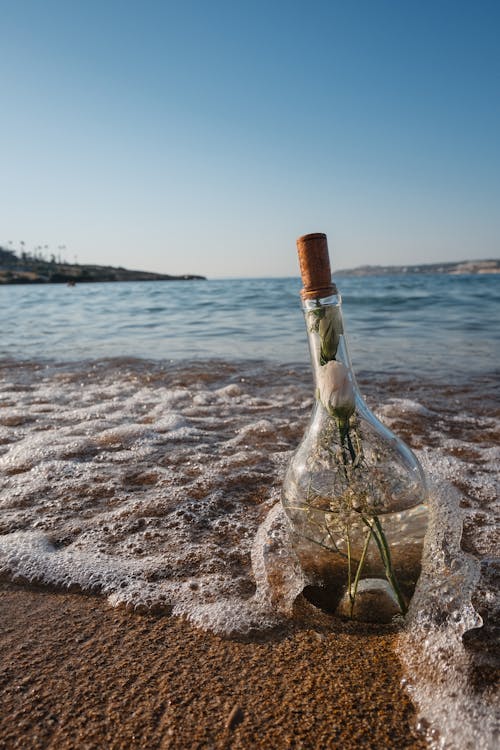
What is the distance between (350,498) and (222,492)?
1.09 meters

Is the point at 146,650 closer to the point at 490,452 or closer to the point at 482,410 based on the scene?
the point at 490,452

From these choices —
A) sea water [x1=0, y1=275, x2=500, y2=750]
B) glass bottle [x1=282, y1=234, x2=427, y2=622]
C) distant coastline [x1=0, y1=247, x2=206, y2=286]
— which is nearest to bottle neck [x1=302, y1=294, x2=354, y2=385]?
glass bottle [x1=282, y1=234, x2=427, y2=622]

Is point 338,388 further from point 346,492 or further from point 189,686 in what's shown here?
point 189,686

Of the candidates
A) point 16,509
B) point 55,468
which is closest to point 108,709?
point 16,509

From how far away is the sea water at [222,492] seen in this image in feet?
3.80

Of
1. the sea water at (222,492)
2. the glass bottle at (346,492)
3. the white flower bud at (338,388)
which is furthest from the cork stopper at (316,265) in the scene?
the sea water at (222,492)

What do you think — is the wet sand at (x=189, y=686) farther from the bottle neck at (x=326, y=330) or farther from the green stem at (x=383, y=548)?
the bottle neck at (x=326, y=330)

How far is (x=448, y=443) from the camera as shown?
2.62m

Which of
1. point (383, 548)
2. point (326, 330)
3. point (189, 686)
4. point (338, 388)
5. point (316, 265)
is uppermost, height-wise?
point (316, 265)

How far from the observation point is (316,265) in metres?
1.02

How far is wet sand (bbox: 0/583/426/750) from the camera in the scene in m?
0.88

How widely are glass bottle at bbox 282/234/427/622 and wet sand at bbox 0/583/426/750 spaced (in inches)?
5.0

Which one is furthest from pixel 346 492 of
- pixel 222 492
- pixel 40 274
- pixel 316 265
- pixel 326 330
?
pixel 40 274

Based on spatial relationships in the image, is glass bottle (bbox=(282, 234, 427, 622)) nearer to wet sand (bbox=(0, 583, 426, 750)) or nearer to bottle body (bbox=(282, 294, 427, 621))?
bottle body (bbox=(282, 294, 427, 621))
